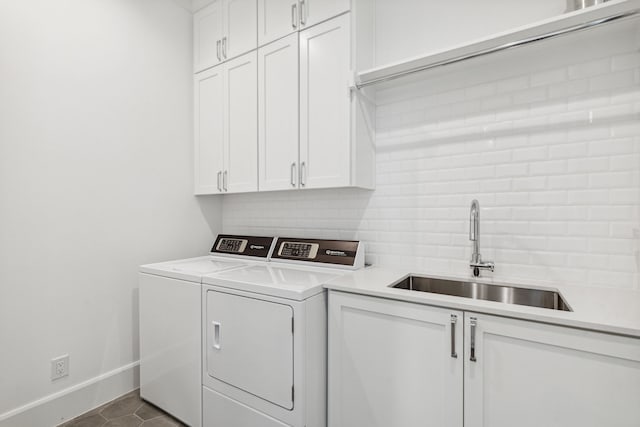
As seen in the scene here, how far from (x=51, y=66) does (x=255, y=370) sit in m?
2.08

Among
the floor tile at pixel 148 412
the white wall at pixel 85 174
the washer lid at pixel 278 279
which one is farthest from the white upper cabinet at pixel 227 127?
the floor tile at pixel 148 412

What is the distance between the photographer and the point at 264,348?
5.14 feet

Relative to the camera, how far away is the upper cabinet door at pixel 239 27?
2.23 metres

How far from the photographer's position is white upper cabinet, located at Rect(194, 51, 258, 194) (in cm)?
227

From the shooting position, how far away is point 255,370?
160 centimetres

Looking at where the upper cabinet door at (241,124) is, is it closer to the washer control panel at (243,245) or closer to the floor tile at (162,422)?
the washer control panel at (243,245)

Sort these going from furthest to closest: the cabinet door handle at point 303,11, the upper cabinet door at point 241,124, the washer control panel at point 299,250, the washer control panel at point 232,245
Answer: the washer control panel at point 232,245
the upper cabinet door at point 241,124
the washer control panel at point 299,250
the cabinet door handle at point 303,11

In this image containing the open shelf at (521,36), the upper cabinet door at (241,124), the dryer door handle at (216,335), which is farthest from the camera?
the upper cabinet door at (241,124)

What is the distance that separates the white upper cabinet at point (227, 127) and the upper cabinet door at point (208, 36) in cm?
8

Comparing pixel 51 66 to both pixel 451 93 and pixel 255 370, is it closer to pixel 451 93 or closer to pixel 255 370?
pixel 255 370

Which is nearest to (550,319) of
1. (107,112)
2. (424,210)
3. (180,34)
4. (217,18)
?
(424,210)

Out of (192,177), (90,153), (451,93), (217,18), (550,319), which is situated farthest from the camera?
(192,177)

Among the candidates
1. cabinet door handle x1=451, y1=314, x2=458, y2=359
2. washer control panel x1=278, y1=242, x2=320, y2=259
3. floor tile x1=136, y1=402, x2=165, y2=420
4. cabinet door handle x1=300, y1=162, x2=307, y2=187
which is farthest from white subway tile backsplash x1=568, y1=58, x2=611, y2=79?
floor tile x1=136, y1=402, x2=165, y2=420

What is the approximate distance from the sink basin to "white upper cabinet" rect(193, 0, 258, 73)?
1.90 metres
